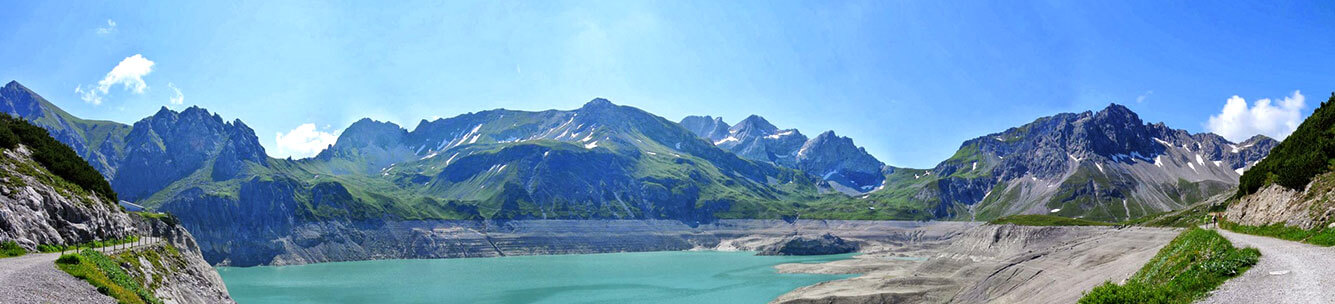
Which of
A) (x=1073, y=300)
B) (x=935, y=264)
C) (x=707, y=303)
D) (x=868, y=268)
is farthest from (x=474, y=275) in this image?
(x=1073, y=300)

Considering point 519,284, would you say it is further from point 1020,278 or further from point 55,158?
point 1020,278

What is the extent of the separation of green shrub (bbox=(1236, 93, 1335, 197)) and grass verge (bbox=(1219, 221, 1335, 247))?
4.25 meters

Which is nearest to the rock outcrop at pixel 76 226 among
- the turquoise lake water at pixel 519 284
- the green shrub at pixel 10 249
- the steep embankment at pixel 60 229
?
the steep embankment at pixel 60 229

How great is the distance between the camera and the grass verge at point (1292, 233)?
37750 mm

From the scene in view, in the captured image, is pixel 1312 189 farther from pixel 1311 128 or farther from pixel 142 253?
pixel 142 253

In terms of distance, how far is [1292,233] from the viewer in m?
44.8

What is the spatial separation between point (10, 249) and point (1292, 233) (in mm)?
81872

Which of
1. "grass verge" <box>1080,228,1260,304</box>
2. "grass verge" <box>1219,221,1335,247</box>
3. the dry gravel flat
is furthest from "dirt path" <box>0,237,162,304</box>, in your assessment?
the dry gravel flat

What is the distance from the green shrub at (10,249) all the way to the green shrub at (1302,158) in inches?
3474

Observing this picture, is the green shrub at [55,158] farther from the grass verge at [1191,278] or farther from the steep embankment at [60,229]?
the grass verge at [1191,278]

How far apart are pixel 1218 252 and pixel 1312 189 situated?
22345mm

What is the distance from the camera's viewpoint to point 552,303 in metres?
120

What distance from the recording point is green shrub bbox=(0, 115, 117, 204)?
63.8 metres

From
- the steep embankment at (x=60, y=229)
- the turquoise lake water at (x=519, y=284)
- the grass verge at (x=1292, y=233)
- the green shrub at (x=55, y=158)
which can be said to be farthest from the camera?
the turquoise lake water at (x=519, y=284)
